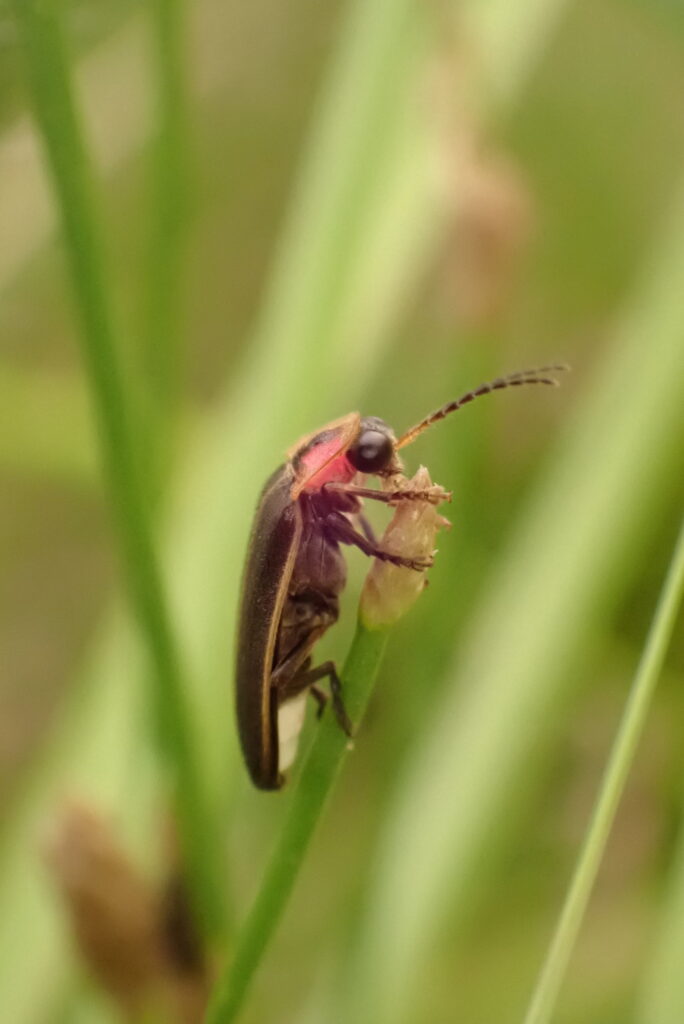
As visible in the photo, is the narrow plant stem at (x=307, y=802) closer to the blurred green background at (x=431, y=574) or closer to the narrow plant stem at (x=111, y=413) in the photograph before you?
the narrow plant stem at (x=111, y=413)

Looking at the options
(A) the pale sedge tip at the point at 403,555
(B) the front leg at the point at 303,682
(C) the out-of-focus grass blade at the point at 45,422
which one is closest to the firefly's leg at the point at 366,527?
(B) the front leg at the point at 303,682

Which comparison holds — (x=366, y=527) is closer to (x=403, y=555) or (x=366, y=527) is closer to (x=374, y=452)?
(x=374, y=452)

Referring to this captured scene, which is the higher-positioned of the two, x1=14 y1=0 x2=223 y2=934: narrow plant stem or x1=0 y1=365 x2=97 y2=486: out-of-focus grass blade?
x1=14 y1=0 x2=223 y2=934: narrow plant stem

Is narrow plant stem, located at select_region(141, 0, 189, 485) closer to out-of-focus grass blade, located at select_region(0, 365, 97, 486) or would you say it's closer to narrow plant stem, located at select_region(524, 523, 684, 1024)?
out-of-focus grass blade, located at select_region(0, 365, 97, 486)

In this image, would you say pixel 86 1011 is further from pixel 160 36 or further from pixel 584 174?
pixel 584 174

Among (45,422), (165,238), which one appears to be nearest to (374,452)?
(165,238)

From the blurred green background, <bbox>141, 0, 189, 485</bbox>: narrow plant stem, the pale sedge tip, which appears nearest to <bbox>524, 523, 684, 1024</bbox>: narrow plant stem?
the pale sedge tip

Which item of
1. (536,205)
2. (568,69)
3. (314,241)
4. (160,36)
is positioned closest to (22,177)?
(314,241)
